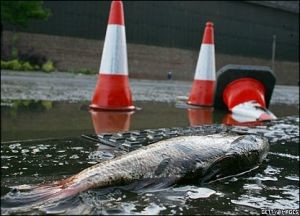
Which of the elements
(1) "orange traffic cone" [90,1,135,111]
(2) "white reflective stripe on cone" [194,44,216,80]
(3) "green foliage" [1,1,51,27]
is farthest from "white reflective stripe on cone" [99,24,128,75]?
(3) "green foliage" [1,1,51,27]

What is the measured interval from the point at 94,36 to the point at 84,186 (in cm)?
3040

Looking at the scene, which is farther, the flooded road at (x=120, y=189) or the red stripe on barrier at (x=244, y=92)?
the red stripe on barrier at (x=244, y=92)

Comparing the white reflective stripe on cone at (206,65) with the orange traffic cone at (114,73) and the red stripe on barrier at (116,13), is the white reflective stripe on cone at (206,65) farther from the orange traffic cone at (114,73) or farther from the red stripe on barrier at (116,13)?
the red stripe on barrier at (116,13)

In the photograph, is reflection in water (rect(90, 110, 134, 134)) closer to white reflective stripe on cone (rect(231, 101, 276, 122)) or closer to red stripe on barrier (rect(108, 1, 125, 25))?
red stripe on barrier (rect(108, 1, 125, 25))

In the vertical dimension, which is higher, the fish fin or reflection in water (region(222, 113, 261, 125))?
the fish fin

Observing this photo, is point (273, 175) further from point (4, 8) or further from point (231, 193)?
point (4, 8)

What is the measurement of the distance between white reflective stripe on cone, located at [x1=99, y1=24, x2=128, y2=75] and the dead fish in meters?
3.72

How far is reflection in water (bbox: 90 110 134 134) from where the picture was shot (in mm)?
4766

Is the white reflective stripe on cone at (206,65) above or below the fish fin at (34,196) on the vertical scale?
above

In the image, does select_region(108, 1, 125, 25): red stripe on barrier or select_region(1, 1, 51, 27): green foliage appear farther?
select_region(1, 1, 51, 27): green foliage

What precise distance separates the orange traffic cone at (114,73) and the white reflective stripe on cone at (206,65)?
6.80 ft

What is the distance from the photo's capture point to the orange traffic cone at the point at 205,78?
7.77m

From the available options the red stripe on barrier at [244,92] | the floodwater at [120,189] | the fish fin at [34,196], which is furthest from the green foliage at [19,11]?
the fish fin at [34,196]

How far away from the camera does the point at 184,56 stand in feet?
123
